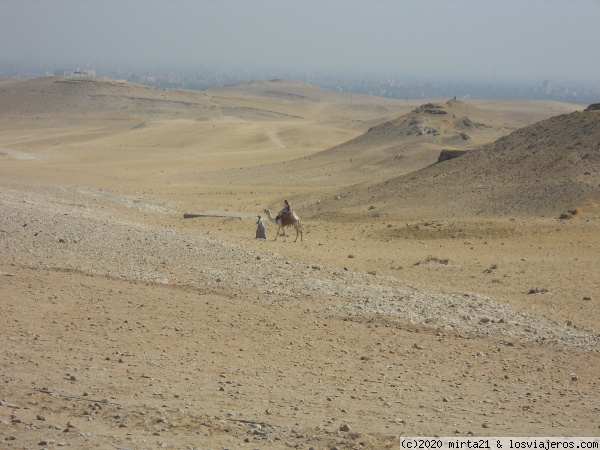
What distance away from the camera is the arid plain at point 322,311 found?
27.1 ft

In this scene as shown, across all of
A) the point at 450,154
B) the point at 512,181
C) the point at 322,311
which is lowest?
the point at 322,311

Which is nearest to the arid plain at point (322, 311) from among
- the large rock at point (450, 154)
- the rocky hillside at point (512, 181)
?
the rocky hillside at point (512, 181)

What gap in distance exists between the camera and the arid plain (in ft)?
27.1

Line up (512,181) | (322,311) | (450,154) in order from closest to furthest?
(322,311) < (512,181) < (450,154)

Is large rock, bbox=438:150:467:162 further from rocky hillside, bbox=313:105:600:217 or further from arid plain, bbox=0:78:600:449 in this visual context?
arid plain, bbox=0:78:600:449

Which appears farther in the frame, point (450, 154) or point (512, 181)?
point (450, 154)

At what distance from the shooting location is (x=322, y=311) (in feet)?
41.0

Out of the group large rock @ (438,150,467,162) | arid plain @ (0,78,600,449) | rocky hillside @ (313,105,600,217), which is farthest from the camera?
large rock @ (438,150,467,162)

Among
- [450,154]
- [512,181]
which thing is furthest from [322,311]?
[450,154]

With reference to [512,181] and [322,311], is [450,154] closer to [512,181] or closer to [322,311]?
[512,181]

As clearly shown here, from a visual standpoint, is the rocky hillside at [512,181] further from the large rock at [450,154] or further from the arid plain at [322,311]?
A: the large rock at [450,154]

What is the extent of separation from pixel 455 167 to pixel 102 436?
21.5 m

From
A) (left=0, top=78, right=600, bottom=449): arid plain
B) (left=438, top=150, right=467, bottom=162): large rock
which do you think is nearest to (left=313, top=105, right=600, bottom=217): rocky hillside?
(left=0, top=78, right=600, bottom=449): arid plain

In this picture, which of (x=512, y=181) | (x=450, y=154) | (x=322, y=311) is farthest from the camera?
(x=450, y=154)
